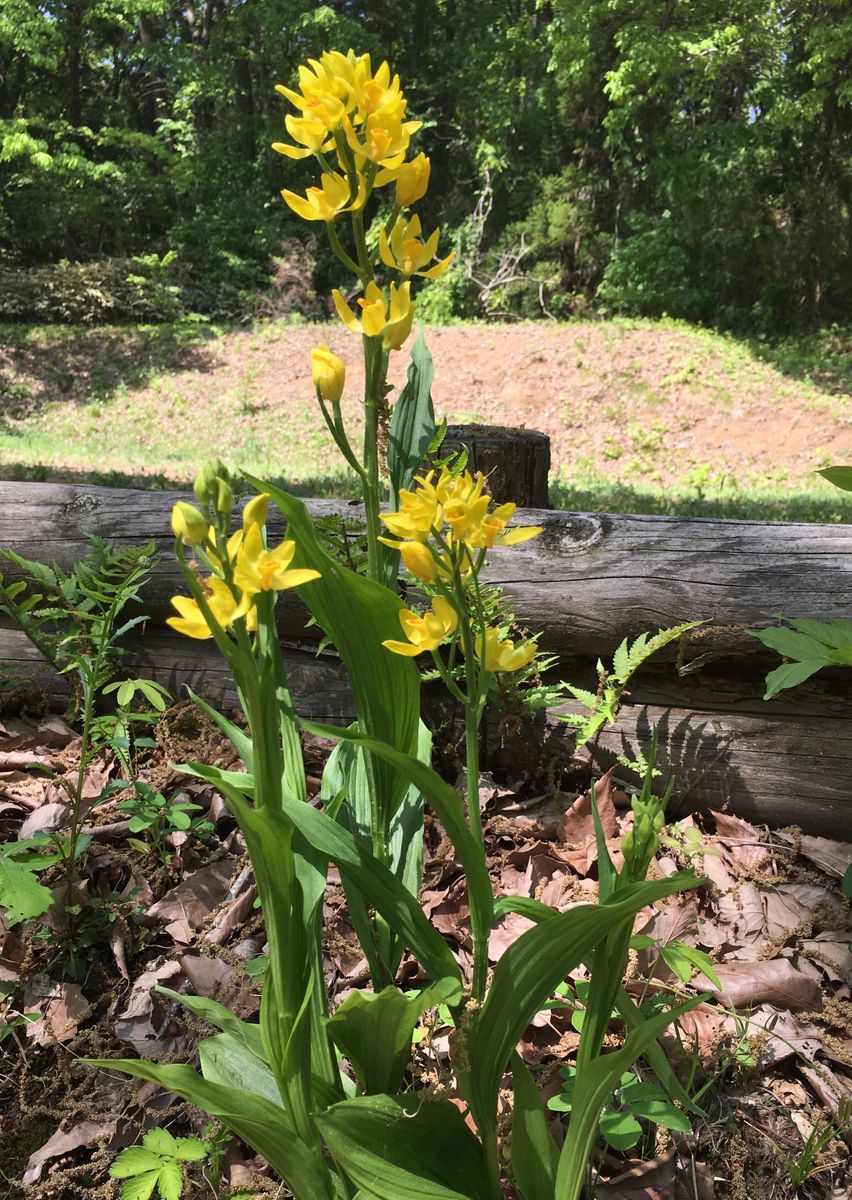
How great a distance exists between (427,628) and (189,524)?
0.29 meters

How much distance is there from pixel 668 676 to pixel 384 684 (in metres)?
1.29

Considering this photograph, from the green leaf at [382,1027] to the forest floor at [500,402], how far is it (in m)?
5.03

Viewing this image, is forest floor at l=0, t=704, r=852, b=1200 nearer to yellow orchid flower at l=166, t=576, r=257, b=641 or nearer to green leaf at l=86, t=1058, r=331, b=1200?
green leaf at l=86, t=1058, r=331, b=1200

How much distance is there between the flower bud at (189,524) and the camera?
0.76 m

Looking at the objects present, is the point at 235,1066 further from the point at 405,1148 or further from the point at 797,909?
the point at 797,909

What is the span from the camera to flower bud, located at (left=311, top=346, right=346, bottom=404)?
38.3 inches

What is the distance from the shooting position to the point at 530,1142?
39.5 inches

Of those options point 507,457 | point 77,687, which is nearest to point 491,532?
point 77,687

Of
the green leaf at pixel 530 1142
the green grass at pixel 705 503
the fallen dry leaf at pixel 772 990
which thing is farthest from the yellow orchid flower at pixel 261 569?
the green grass at pixel 705 503

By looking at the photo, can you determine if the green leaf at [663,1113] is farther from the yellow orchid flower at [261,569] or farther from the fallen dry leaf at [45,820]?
the fallen dry leaf at [45,820]

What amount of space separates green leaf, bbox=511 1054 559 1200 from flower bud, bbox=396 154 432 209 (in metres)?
1.10

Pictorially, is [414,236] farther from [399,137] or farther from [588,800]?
[588,800]

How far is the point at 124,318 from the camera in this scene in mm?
14406

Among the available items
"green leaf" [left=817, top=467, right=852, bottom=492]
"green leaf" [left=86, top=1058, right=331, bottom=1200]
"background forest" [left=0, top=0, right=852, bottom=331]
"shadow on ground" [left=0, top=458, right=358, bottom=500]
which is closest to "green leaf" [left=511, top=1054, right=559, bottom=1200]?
"green leaf" [left=86, top=1058, right=331, bottom=1200]
